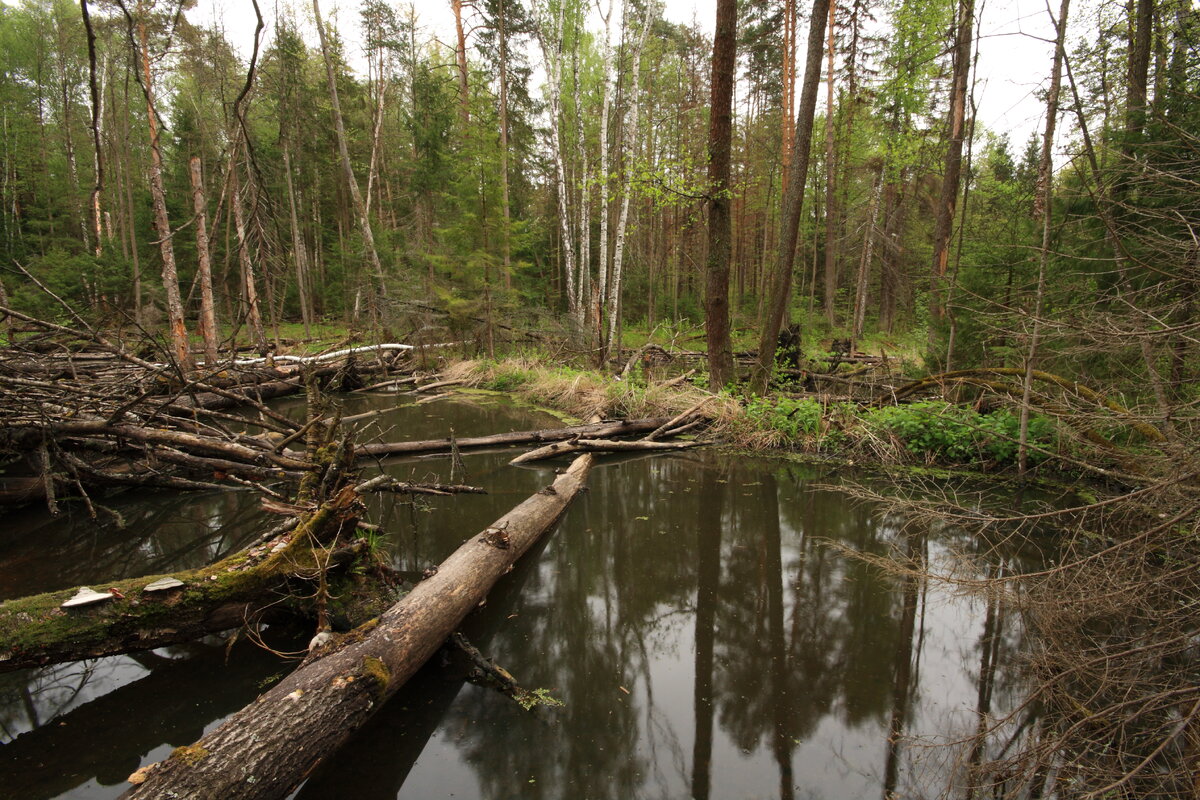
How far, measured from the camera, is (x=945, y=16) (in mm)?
12781

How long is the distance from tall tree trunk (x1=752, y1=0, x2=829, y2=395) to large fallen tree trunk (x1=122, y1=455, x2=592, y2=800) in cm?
737

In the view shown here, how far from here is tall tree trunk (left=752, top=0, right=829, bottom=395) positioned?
835 centimetres

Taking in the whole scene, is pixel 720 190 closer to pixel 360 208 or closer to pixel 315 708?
pixel 315 708

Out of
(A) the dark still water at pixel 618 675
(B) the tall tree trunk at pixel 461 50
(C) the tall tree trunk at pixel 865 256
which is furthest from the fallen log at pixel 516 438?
(C) the tall tree trunk at pixel 865 256

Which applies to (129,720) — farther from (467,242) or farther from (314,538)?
(467,242)

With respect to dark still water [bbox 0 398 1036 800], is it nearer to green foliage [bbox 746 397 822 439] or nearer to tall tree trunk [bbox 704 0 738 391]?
green foliage [bbox 746 397 822 439]

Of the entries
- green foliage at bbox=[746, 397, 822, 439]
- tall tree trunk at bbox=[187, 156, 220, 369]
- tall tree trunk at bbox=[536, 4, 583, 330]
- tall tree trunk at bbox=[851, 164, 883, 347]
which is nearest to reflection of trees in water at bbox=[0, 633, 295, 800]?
green foliage at bbox=[746, 397, 822, 439]

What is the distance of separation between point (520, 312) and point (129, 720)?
1391cm

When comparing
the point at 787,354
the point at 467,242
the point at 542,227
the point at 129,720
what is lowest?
the point at 129,720

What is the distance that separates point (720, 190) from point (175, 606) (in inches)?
346

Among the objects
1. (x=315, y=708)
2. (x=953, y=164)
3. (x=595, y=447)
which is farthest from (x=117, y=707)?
(x=953, y=164)

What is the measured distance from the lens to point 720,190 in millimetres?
9016

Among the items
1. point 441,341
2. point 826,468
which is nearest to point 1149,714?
point 826,468

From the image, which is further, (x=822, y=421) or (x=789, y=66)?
(x=789, y=66)
